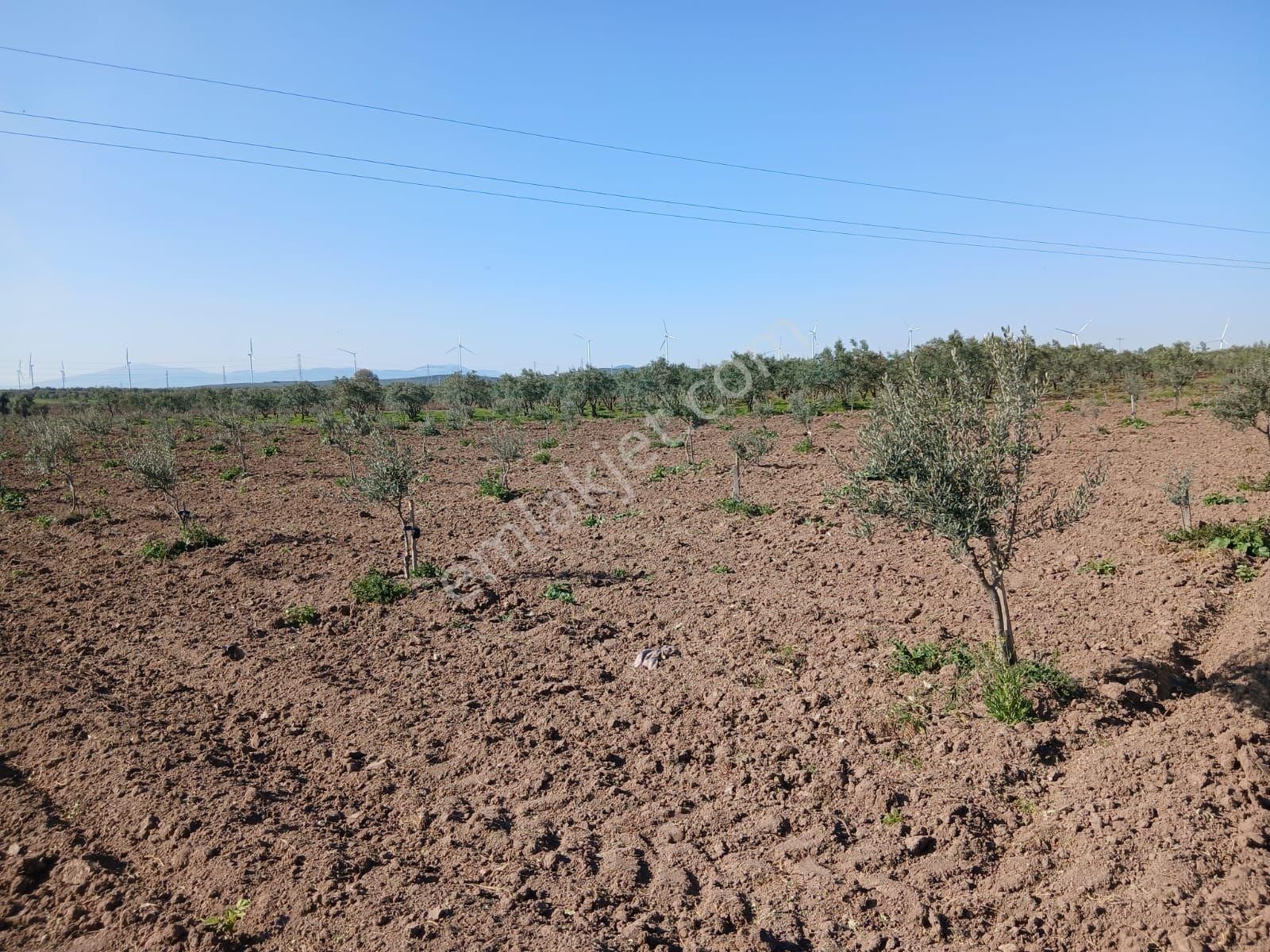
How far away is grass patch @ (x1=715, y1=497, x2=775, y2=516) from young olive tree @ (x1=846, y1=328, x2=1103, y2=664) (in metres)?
10.9

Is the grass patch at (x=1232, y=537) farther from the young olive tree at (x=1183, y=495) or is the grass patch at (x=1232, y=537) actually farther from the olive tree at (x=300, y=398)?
the olive tree at (x=300, y=398)

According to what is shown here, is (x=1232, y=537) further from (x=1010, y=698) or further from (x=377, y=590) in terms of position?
(x=377, y=590)

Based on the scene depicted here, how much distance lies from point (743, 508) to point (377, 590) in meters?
10.3

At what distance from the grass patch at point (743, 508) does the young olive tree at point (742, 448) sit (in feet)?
1.23

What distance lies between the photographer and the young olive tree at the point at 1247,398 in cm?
1858

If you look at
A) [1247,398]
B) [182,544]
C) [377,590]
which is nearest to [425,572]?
Answer: [377,590]

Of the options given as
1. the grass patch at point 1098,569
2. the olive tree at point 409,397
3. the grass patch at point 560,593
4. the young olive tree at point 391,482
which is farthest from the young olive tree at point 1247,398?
the olive tree at point 409,397

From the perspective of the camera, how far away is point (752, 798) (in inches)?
295

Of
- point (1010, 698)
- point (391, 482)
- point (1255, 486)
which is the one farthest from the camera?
point (1255, 486)

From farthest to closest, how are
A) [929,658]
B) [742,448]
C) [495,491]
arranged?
[495,491] < [742,448] < [929,658]

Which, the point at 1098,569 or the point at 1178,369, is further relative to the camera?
the point at 1178,369

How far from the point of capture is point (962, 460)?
7.96 meters

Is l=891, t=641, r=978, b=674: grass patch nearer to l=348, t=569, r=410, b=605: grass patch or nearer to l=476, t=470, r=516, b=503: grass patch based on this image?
l=348, t=569, r=410, b=605: grass patch

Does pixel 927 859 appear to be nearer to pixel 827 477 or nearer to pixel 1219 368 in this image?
pixel 827 477
